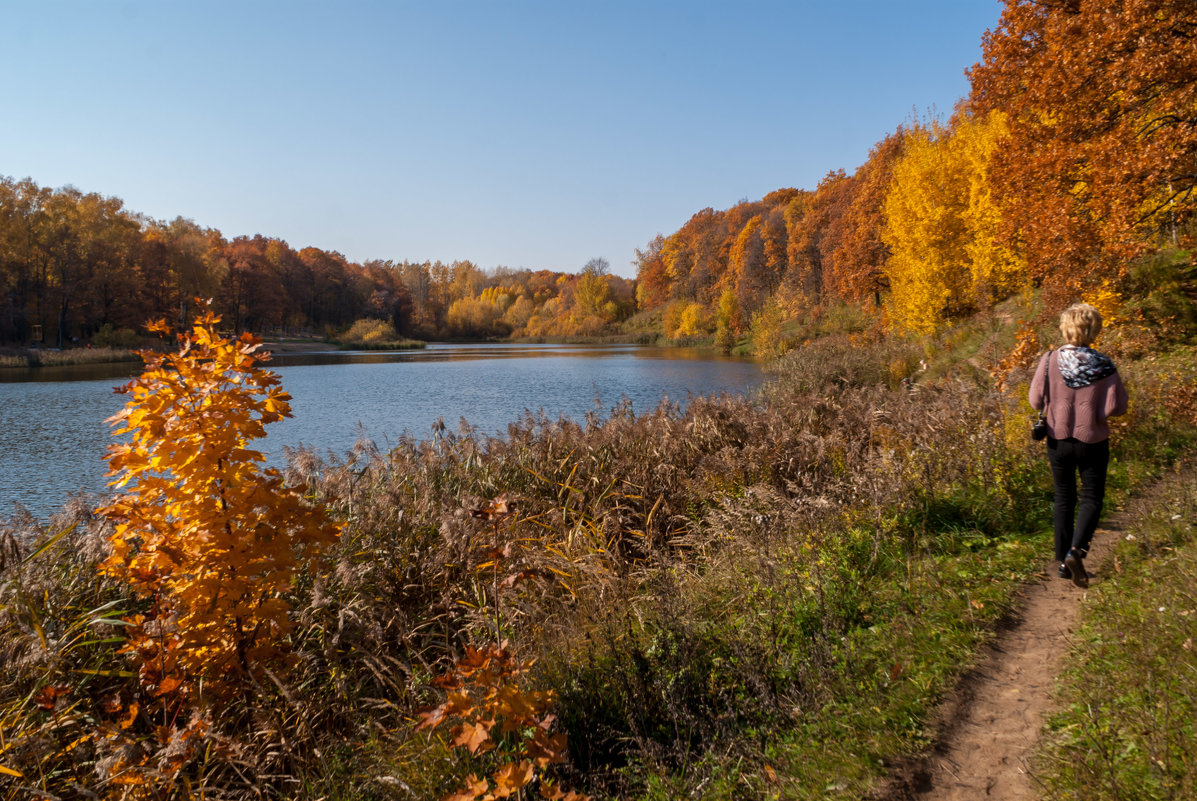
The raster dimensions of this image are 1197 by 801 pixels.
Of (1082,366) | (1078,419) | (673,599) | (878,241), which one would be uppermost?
(878,241)

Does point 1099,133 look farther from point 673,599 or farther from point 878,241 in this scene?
point 878,241

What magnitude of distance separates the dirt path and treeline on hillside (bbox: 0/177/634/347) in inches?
402

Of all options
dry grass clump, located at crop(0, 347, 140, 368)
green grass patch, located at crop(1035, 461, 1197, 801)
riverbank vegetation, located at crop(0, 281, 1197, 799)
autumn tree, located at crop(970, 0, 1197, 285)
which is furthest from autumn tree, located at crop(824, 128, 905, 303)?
dry grass clump, located at crop(0, 347, 140, 368)

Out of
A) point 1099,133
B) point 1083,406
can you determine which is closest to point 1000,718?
point 1083,406

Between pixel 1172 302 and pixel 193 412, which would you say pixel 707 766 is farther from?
pixel 1172 302

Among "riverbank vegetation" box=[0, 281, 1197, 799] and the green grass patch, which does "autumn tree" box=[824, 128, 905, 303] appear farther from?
the green grass patch

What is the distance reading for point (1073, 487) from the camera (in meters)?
4.72

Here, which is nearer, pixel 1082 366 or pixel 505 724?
pixel 505 724

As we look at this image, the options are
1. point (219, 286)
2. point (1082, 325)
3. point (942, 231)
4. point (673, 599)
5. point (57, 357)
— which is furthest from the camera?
point (219, 286)

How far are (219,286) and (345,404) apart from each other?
49722mm

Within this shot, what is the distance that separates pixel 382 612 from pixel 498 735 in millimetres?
1675

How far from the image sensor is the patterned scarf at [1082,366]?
446 cm

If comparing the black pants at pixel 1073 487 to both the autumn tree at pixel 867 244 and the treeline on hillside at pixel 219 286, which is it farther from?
the autumn tree at pixel 867 244

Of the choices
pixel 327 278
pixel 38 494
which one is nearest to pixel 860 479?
pixel 38 494
